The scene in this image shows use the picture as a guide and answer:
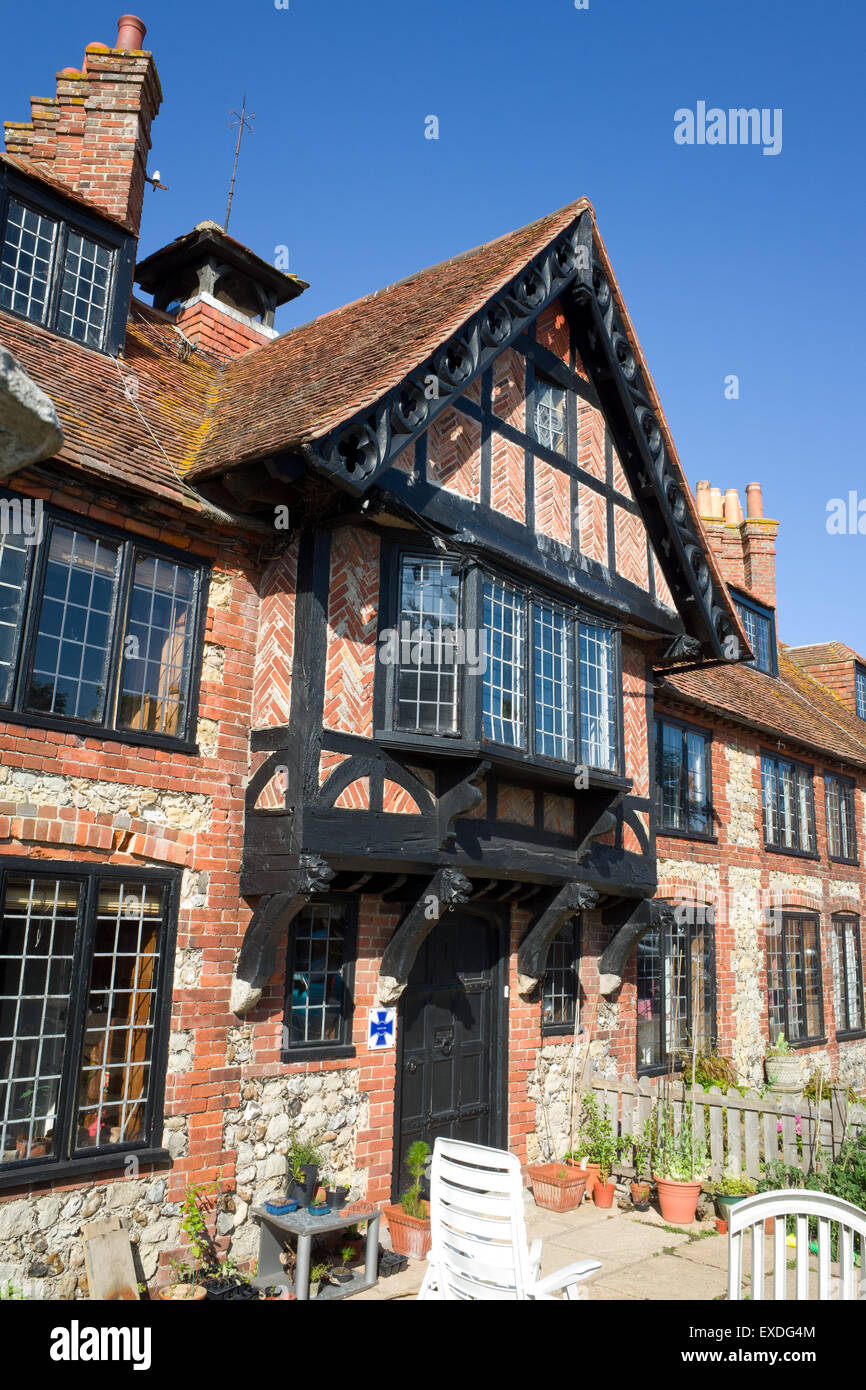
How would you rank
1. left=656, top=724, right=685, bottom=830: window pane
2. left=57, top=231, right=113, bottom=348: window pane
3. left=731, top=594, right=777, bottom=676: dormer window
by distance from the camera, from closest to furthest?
1. left=57, top=231, right=113, bottom=348: window pane
2. left=656, top=724, right=685, bottom=830: window pane
3. left=731, top=594, right=777, bottom=676: dormer window

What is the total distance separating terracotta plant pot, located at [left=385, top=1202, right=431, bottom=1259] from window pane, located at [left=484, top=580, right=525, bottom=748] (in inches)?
158

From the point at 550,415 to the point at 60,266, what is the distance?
16.8ft

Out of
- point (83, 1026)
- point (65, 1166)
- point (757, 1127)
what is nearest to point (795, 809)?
point (757, 1127)

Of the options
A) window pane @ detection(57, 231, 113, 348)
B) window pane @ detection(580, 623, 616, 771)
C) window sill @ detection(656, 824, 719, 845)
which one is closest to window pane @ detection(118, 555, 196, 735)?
window pane @ detection(57, 231, 113, 348)

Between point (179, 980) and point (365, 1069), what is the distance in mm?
2086

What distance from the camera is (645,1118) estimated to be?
34.3ft

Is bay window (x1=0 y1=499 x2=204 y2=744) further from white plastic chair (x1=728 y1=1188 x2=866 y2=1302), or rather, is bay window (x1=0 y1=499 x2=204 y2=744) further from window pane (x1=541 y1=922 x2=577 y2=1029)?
window pane (x1=541 y1=922 x2=577 y2=1029)

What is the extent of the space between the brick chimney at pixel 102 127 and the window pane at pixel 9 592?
490 centimetres

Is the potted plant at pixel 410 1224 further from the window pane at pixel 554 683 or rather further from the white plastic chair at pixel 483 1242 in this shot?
the window pane at pixel 554 683

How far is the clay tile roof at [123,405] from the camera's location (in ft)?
24.4

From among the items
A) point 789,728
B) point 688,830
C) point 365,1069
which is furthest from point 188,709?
point 789,728

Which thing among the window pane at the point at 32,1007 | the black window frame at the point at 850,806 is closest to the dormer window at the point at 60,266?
the window pane at the point at 32,1007

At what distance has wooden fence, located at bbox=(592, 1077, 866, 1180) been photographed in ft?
30.8

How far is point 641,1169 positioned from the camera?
34.0 ft
